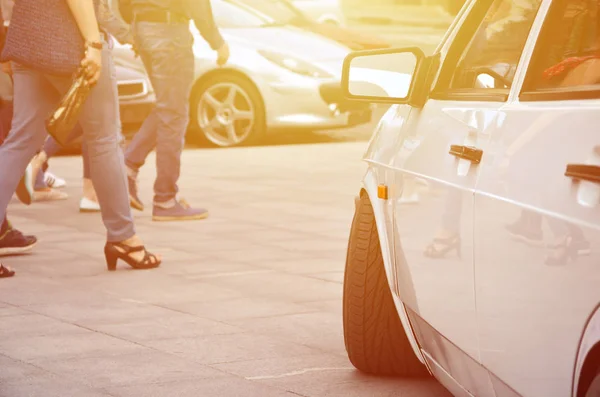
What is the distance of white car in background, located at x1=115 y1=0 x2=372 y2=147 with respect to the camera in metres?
13.9

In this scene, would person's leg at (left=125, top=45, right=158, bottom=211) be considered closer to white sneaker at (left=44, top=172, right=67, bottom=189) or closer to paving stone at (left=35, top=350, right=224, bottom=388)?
white sneaker at (left=44, top=172, right=67, bottom=189)

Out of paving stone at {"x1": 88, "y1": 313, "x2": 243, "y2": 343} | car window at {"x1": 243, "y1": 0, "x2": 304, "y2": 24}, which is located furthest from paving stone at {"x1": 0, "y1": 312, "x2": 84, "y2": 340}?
car window at {"x1": 243, "y1": 0, "x2": 304, "y2": 24}

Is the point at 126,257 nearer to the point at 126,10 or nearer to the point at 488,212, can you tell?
the point at 126,10

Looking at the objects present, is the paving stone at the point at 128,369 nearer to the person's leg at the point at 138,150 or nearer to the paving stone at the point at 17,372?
the paving stone at the point at 17,372

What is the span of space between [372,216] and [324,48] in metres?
10.2

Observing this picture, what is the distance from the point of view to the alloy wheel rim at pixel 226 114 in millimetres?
13961

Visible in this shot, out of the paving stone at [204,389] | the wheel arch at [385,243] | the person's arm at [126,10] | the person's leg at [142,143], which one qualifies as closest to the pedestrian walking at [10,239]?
the person's arm at [126,10]

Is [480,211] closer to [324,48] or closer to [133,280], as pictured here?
[133,280]

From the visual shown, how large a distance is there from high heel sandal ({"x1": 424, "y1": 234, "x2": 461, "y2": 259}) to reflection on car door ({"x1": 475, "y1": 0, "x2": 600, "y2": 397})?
19 centimetres

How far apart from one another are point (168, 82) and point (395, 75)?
186 inches

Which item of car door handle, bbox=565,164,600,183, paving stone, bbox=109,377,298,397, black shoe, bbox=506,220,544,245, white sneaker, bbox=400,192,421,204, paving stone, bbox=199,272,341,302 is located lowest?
paving stone, bbox=199,272,341,302

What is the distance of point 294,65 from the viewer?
1413 centimetres

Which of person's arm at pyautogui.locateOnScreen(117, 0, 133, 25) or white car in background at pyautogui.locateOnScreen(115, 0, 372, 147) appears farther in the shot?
white car in background at pyautogui.locateOnScreen(115, 0, 372, 147)

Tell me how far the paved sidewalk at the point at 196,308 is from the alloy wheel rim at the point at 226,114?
11.6 feet
